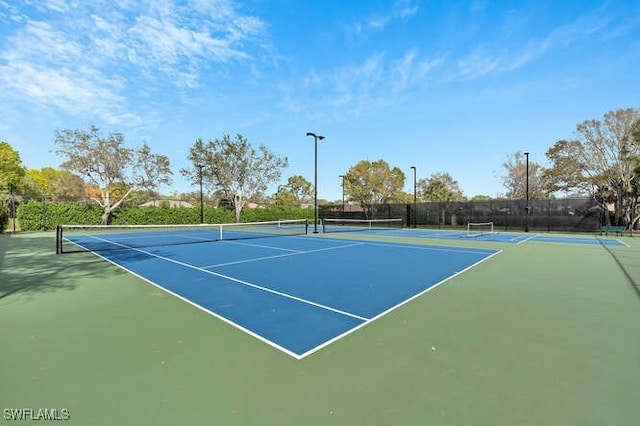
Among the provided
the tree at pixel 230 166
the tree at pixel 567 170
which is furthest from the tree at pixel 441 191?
the tree at pixel 230 166

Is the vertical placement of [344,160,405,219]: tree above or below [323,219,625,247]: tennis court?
above

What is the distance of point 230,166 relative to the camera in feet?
112

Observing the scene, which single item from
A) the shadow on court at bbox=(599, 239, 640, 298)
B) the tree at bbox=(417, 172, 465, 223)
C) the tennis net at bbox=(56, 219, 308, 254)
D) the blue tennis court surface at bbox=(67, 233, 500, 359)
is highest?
the tree at bbox=(417, 172, 465, 223)

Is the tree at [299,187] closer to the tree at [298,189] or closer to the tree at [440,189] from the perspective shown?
the tree at [298,189]

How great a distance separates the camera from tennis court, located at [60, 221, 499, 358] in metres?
3.80

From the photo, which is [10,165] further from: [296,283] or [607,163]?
[607,163]

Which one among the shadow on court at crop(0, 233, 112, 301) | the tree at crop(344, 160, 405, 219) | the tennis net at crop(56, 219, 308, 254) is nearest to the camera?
the shadow on court at crop(0, 233, 112, 301)

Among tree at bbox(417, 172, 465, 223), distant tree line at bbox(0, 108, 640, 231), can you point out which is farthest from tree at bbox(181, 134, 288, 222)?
tree at bbox(417, 172, 465, 223)

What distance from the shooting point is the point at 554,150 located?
24.8 metres

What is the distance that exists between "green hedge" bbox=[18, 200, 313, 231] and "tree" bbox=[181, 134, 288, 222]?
2530mm

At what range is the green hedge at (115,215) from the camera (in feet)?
73.8

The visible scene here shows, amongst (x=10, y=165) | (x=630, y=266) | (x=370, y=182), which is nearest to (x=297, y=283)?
(x=630, y=266)

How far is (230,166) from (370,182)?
Answer: 17.3 m

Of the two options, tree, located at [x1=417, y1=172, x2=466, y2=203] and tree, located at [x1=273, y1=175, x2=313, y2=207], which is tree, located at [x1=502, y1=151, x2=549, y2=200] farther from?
tree, located at [x1=273, y1=175, x2=313, y2=207]
